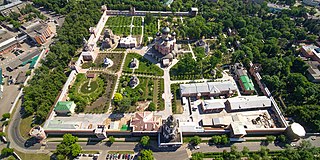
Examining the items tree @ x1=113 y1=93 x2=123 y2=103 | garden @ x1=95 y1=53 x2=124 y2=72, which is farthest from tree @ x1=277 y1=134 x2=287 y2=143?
garden @ x1=95 y1=53 x2=124 y2=72

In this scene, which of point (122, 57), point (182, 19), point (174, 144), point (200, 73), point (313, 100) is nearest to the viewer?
point (174, 144)

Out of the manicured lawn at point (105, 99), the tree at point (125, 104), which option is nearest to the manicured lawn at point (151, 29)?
the manicured lawn at point (105, 99)

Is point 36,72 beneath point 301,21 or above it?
beneath

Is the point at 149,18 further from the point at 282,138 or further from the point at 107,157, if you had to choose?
the point at 282,138

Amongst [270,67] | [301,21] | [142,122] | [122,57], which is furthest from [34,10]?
[301,21]

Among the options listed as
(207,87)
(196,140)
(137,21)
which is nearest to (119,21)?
(137,21)

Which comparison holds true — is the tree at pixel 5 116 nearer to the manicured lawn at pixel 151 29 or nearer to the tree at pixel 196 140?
the tree at pixel 196 140

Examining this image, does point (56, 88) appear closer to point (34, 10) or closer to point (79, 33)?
point (79, 33)
